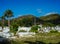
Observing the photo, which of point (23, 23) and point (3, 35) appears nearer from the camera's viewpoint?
point (3, 35)

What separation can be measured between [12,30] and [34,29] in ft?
44.6

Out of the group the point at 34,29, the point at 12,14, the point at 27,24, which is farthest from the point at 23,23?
the point at 34,29

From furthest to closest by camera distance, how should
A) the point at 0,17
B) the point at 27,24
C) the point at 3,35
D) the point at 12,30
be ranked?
the point at 27,24 < the point at 0,17 < the point at 12,30 < the point at 3,35

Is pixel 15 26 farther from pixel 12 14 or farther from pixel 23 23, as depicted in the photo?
pixel 23 23

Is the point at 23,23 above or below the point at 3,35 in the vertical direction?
above

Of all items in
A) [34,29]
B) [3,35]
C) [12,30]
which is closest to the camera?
[3,35]

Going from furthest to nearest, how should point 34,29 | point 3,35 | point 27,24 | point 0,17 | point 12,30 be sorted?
point 27,24, point 0,17, point 34,29, point 12,30, point 3,35

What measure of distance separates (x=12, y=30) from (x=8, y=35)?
11411 mm

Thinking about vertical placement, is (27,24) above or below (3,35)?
above

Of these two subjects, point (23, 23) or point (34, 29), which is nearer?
point (34, 29)

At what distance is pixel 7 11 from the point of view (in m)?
108

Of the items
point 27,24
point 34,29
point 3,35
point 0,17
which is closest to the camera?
point 3,35

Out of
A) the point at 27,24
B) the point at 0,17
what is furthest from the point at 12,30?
the point at 27,24

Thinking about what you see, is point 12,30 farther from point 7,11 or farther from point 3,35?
point 7,11
